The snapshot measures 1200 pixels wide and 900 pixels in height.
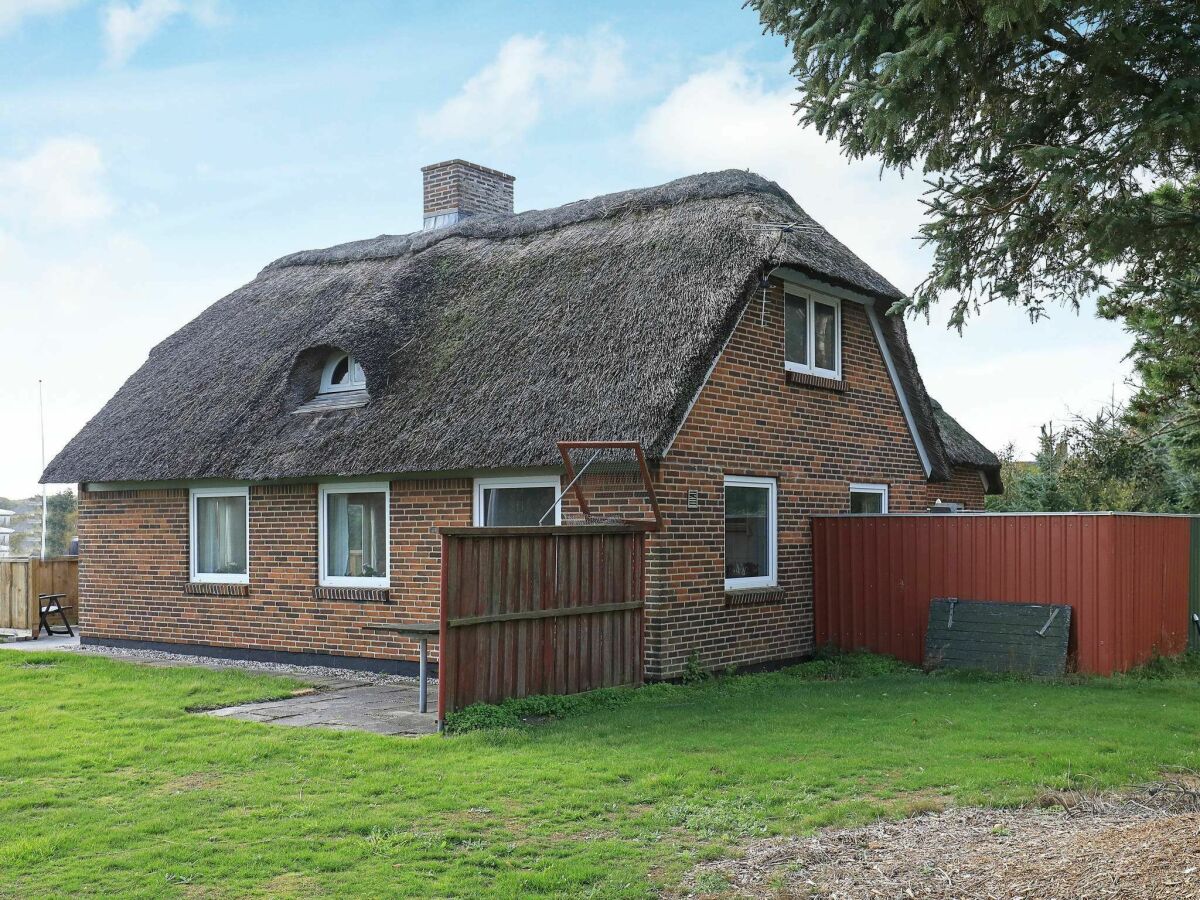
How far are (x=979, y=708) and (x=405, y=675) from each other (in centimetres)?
615

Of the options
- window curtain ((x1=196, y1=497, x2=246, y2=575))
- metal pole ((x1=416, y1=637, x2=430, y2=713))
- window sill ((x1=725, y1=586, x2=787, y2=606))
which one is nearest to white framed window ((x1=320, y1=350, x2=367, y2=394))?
window curtain ((x1=196, y1=497, x2=246, y2=575))

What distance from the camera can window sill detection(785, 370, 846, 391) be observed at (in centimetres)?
1366

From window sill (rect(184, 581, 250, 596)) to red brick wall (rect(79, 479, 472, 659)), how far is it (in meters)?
0.07

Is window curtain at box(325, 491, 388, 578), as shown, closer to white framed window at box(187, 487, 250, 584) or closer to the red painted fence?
white framed window at box(187, 487, 250, 584)

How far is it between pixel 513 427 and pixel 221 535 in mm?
5269

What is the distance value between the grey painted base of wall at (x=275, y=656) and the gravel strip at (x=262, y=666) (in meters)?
0.05

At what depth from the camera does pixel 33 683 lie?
12547 millimetres

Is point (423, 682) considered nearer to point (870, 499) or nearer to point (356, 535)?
point (356, 535)

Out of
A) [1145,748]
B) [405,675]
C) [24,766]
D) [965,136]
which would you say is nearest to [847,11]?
[965,136]

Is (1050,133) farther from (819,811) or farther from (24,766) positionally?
(24,766)

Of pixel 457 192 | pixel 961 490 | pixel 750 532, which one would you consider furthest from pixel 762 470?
pixel 457 192

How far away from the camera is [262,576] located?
564 inches

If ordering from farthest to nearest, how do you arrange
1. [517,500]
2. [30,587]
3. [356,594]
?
[30,587]
[356,594]
[517,500]

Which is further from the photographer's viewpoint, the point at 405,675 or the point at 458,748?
the point at 405,675
